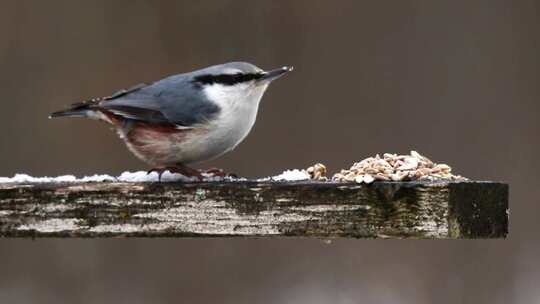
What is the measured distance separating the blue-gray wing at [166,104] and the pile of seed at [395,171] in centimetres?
58

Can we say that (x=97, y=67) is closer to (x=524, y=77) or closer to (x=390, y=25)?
(x=390, y=25)

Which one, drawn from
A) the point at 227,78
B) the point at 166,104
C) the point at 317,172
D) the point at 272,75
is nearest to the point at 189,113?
the point at 166,104

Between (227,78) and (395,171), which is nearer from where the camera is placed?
(395,171)

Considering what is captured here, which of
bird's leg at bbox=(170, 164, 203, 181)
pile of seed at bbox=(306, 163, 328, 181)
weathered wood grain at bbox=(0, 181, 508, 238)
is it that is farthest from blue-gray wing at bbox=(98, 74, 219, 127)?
weathered wood grain at bbox=(0, 181, 508, 238)

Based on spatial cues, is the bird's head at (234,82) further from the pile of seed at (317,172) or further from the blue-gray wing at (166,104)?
the pile of seed at (317,172)

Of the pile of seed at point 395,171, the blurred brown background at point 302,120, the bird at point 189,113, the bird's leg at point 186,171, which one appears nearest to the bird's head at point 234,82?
the bird at point 189,113

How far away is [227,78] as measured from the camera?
3463mm

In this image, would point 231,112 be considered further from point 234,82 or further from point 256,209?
point 256,209

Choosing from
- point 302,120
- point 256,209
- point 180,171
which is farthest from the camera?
point 302,120

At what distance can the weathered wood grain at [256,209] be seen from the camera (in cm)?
275

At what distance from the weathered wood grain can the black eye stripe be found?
63 cm

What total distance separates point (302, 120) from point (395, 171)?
11.4 feet

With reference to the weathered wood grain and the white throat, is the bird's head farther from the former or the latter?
the weathered wood grain

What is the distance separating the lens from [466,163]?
248 inches
